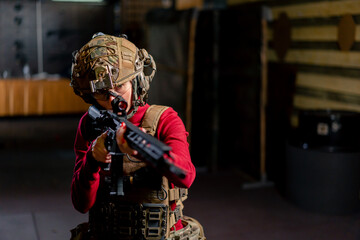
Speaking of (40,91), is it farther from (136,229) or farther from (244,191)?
(136,229)

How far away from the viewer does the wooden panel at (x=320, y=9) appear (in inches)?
180

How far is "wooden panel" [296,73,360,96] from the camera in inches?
183

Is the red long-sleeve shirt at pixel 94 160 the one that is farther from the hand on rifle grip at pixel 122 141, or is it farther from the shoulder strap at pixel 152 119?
the hand on rifle grip at pixel 122 141

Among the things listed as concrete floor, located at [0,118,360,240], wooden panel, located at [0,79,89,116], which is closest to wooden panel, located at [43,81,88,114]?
wooden panel, located at [0,79,89,116]

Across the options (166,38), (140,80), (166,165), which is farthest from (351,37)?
(166,165)

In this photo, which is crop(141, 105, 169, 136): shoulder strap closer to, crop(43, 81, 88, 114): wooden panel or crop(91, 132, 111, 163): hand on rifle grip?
crop(91, 132, 111, 163): hand on rifle grip

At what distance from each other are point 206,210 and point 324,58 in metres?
2.05

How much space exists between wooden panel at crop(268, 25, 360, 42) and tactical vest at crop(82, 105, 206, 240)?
132 inches

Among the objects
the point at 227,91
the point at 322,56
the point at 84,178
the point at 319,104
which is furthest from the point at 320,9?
the point at 84,178

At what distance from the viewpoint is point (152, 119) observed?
71.5 inches

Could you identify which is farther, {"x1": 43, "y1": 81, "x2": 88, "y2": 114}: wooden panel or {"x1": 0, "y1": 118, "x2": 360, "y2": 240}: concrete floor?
{"x1": 43, "y1": 81, "x2": 88, "y2": 114}: wooden panel

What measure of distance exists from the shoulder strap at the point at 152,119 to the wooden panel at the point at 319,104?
3313mm

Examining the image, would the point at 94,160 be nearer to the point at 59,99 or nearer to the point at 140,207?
the point at 140,207

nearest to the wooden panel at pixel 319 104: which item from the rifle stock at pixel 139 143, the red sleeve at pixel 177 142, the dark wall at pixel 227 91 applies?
the dark wall at pixel 227 91
